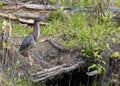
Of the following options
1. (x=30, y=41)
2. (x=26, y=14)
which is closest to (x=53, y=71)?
(x=30, y=41)

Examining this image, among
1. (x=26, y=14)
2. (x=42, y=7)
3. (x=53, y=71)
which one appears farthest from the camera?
(x=42, y=7)

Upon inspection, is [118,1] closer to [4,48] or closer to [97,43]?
[97,43]

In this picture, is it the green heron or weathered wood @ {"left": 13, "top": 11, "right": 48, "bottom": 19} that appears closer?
the green heron

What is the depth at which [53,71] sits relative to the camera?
7645 millimetres

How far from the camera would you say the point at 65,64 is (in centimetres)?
786

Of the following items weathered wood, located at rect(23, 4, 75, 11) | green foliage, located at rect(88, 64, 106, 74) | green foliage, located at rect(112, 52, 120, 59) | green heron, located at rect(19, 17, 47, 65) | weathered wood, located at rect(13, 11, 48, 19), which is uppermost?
weathered wood, located at rect(23, 4, 75, 11)

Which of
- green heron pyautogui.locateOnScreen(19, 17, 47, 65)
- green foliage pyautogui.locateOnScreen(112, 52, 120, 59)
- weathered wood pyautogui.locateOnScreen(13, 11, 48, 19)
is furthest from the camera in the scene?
weathered wood pyautogui.locateOnScreen(13, 11, 48, 19)

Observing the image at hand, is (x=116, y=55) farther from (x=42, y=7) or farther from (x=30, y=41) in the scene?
(x=42, y=7)

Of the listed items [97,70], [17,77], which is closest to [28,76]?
[17,77]

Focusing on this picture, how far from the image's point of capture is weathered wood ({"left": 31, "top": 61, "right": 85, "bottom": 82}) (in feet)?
24.6

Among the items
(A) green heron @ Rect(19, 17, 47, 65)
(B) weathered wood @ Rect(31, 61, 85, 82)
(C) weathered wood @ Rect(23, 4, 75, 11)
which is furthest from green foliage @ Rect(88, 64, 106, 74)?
(C) weathered wood @ Rect(23, 4, 75, 11)

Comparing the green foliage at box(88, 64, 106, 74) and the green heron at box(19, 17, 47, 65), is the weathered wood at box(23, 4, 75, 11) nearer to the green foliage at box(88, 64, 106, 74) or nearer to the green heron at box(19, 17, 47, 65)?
the green heron at box(19, 17, 47, 65)

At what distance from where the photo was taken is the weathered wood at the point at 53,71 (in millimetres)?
7504

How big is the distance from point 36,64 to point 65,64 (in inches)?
21.7
